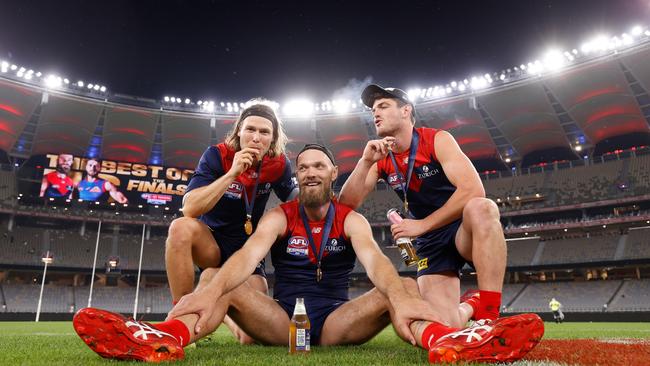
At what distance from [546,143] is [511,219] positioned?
23.6ft

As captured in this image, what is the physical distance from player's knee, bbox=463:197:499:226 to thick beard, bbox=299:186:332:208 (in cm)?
138

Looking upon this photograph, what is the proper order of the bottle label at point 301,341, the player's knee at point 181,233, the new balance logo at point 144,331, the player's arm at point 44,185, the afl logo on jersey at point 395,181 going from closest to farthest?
1. the new balance logo at point 144,331
2. the bottle label at point 301,341
3. the player's knee at point 181,233
4. the afl logo on jersey at point 395,181
5. the player's arm at point 44,185

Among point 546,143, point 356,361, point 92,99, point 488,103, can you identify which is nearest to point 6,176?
point 92,99

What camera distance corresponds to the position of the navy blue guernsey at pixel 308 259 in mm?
4406

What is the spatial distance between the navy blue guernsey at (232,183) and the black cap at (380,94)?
50.3 inches

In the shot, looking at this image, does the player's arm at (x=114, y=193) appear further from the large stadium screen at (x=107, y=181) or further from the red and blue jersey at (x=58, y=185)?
the red and blue jersey at (x=58, y=185)

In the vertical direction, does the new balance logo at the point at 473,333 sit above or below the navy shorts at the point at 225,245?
below

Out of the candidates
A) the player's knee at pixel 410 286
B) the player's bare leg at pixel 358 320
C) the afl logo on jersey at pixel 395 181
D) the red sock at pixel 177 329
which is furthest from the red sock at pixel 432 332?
the afl logo on jersey at pixel 395 181

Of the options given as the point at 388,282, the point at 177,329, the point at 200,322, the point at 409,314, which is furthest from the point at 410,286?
the point at 177,329

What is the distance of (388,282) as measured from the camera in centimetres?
359

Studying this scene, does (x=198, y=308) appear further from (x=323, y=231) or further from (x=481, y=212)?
(x=481, y=212)

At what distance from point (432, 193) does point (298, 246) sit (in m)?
1.72

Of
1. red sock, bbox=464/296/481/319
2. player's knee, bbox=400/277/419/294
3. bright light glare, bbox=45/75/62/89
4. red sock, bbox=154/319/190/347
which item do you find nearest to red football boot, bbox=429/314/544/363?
player's knee, bbox=400/277/419/294

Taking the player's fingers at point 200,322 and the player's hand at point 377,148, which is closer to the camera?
the player's fingers at point 200,322
